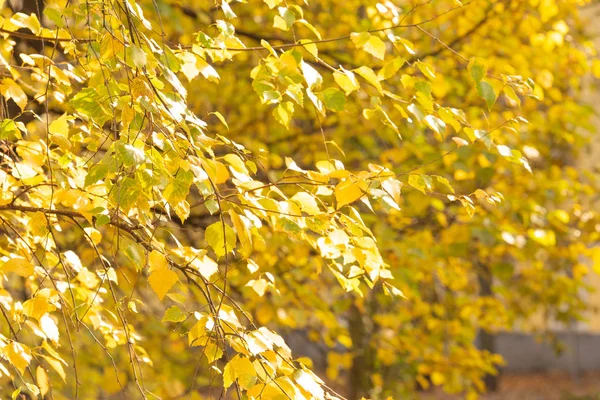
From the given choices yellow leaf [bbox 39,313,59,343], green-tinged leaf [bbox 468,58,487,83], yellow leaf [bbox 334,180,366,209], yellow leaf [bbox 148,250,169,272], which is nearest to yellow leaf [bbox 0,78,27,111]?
yellow leaf [bbox 39,313,59,343]

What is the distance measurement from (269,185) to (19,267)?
2.32 ft

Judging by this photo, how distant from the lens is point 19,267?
2570 millimetres

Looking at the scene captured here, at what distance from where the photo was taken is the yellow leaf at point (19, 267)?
2.55m

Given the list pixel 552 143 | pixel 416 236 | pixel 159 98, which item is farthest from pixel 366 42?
pixel 552 143

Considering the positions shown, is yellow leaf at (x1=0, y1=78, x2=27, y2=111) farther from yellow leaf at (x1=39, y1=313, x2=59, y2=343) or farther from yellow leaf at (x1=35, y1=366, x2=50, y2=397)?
yellow leaf at (x1=35, y1=366, x2=50, y2=397)

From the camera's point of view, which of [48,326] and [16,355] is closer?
[16,355]

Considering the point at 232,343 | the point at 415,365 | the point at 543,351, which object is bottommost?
the point at 543,351

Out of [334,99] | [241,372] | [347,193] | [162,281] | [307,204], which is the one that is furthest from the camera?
[334,99]

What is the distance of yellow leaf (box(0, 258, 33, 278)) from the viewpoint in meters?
2.55

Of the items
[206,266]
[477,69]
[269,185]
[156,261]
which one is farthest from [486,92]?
[156,261]

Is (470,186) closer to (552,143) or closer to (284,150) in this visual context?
(284,150)

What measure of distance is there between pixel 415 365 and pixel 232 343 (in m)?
6.06

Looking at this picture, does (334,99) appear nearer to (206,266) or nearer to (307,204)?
(307,204)

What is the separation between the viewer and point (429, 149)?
18.4ft
